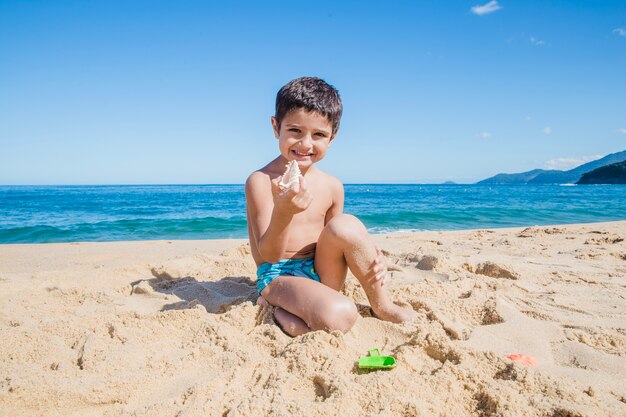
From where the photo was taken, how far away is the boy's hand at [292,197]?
1.85 m

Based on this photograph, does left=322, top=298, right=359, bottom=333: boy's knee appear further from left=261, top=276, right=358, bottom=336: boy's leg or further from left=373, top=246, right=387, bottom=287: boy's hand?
left=373, top=246, right=387, bottom=287: boy's hand

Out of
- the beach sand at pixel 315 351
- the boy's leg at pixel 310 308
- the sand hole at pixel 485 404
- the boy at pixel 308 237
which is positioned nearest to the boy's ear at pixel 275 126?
the boy at pixel 308 237

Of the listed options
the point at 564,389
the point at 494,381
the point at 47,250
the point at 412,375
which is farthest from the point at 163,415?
the point at 47,250

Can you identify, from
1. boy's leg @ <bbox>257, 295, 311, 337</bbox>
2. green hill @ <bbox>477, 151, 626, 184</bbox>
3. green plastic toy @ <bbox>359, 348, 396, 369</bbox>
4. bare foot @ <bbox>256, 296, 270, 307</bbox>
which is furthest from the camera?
green hill @ <bbox>477, 151, 626, 184</bbox>

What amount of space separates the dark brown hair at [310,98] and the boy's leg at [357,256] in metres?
0.65

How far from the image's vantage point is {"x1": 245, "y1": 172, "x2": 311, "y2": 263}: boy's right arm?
1.89 m

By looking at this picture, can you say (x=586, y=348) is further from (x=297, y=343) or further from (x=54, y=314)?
(x=54, y=314)

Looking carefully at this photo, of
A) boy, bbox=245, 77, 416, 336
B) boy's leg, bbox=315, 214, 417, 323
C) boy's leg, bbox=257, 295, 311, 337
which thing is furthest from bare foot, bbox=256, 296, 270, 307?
boy's leg, bbox=315, 214, 417, 323

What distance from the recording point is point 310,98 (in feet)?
7.36

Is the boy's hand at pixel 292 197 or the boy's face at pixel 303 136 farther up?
the boy's face at pixel 303 136

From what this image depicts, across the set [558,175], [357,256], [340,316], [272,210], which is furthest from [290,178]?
[558,175]

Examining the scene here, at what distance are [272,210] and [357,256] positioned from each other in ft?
1.83

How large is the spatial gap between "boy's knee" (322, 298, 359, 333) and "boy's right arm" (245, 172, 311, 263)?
46 cm

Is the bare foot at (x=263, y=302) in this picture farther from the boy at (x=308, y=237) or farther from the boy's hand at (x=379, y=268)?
the boy's hand at (x=379, y=268)
